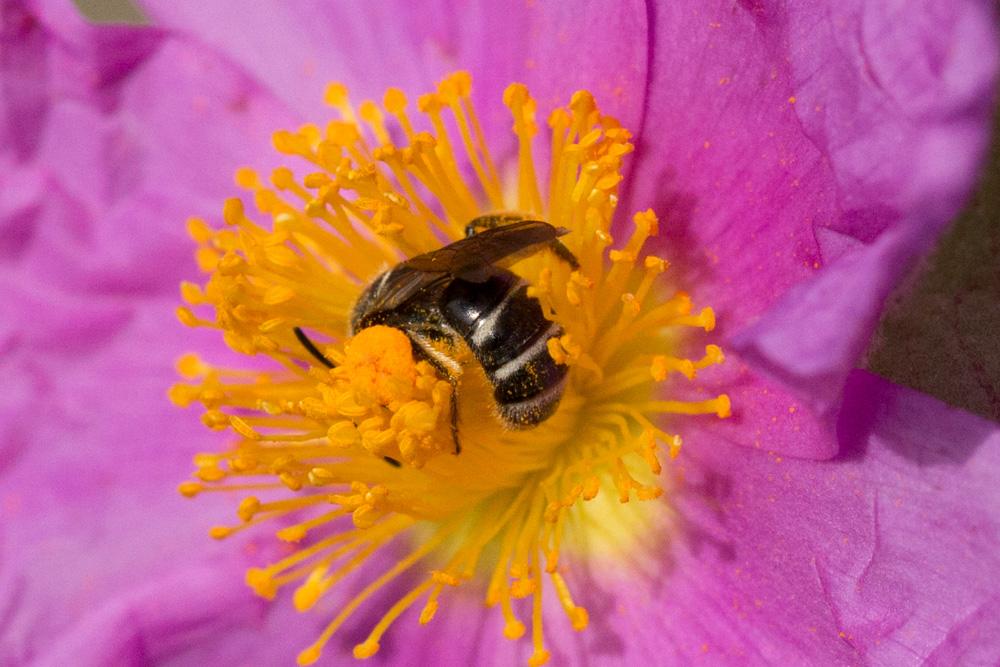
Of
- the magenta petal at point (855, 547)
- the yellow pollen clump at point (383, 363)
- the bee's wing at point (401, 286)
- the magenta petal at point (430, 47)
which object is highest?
the magenta petal at point (430, 47)

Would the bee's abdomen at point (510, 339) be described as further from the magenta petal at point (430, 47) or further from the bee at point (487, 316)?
the magenta petal at point (430, 47)

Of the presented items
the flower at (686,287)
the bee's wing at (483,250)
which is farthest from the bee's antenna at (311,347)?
the flower at (686,287)

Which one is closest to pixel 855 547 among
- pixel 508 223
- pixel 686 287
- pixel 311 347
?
pixel 686 287

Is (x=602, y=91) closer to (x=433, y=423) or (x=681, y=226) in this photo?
(x=681, y=226)

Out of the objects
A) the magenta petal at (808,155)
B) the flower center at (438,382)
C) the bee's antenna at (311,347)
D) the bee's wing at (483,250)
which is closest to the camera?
the magenta petal at (808,155)

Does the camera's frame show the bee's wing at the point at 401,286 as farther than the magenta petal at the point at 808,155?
Yes

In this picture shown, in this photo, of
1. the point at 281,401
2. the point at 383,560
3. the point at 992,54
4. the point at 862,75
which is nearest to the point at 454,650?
the point at 383,560

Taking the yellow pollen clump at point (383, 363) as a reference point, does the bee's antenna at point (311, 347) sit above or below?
above

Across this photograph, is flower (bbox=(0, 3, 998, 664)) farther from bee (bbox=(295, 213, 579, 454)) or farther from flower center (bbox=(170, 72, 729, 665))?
bee (bbox=(295, 213, 579, 454))
